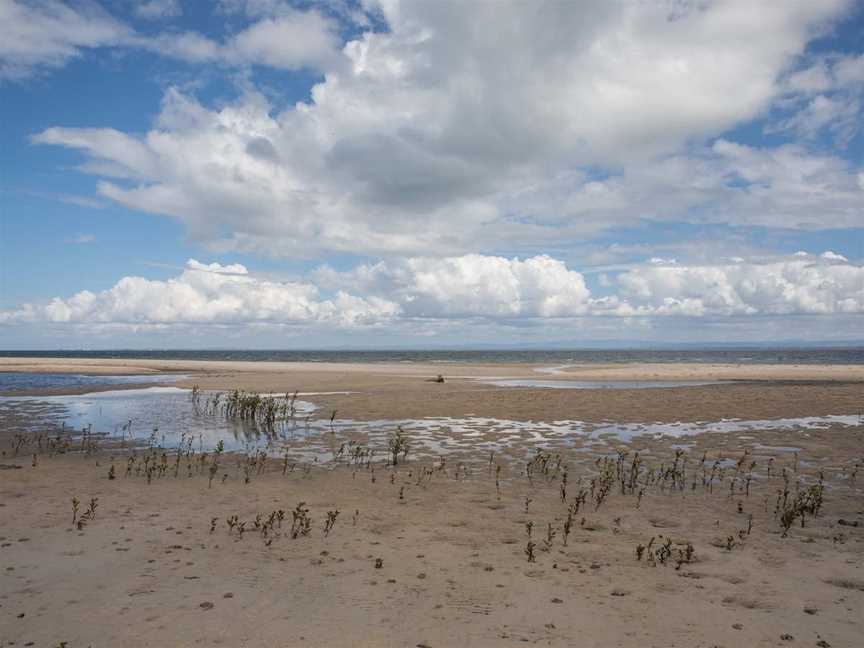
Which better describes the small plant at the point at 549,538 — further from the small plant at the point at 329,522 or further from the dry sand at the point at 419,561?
the small plant at the point at 329,522

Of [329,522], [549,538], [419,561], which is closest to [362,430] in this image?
[329,522]

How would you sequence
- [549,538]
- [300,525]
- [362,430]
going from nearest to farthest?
[549,538], [300,525], [362,430]

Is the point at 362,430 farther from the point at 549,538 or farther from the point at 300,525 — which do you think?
the point at 549,538

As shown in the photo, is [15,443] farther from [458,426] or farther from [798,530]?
[798,530]

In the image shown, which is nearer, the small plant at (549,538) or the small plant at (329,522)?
the small plant at (549,538)

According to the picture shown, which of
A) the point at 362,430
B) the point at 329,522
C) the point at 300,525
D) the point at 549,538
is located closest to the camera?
the point at 549,538

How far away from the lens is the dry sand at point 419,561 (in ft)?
20.0

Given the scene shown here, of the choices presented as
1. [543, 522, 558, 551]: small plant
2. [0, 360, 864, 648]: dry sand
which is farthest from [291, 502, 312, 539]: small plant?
[543, 522, 558, 551]: small plant

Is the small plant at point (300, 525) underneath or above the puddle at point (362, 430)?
above

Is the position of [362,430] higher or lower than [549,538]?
lower

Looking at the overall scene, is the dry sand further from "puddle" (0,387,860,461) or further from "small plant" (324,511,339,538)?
"puddle" (0,387,860,461)

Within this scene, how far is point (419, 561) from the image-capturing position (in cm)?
803

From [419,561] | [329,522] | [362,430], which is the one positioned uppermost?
[329,522]

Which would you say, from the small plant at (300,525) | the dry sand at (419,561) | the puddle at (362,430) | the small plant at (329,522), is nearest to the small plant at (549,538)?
the dry sand at (419,561)
